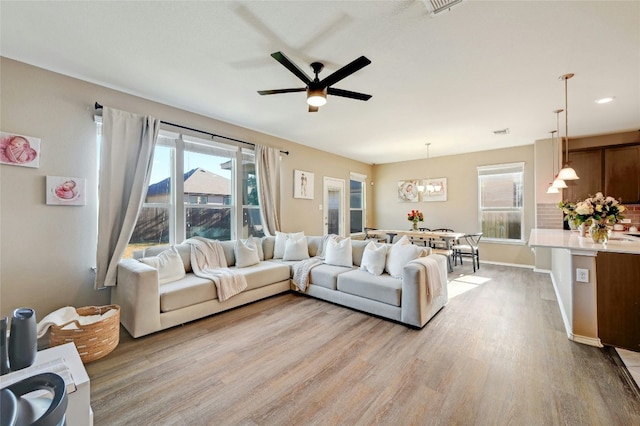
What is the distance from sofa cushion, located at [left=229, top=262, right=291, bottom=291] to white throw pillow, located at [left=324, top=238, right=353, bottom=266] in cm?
68

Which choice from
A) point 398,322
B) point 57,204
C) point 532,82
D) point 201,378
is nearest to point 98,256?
point 57,204

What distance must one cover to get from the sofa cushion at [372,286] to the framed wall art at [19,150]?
352 centimetres

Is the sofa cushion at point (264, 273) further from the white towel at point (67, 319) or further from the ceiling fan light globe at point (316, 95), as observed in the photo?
the ceiling fan light globe at point (316, 95)

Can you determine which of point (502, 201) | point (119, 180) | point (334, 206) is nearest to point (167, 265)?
point (119, 180)

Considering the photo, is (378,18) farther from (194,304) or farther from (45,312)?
(45,312)

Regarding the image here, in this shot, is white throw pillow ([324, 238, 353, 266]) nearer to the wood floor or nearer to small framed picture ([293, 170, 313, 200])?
the wood floor

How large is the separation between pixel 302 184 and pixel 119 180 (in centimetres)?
321

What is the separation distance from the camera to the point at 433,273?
9.88 ft

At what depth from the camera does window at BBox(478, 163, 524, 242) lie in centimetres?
579

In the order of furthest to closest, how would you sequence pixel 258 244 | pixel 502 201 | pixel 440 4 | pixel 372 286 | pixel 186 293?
pixel 502 201 < pixel 258 244 < pixel 372 286 < pixel 186 293 < pixel 440 4

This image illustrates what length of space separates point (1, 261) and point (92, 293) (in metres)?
0.80

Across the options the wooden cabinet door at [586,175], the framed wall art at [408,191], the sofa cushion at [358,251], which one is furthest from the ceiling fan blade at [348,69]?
the framed wall art at [408,191]

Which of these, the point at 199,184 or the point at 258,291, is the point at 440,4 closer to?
the point at 258,291

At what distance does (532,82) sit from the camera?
9.59ft
